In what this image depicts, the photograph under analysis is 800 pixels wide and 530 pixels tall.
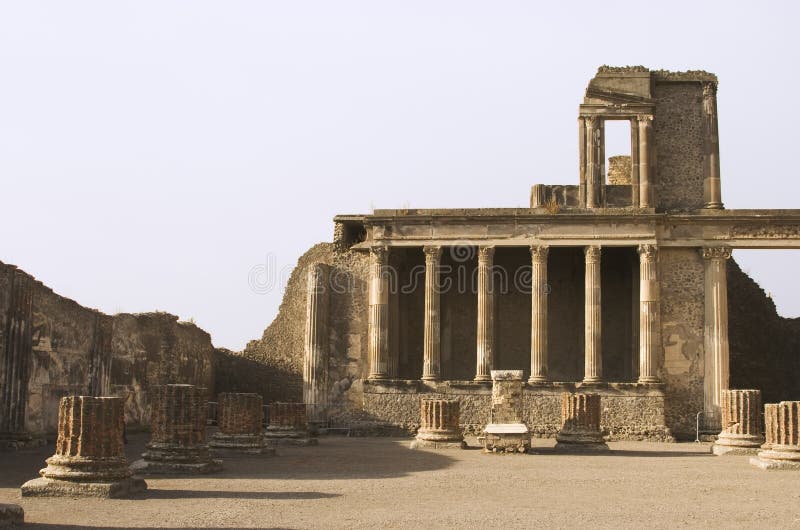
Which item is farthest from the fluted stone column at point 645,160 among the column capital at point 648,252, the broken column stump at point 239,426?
the broken column stump at point 239,426

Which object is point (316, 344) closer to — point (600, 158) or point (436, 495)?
point (600, 158)

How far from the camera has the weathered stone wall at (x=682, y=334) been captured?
1048 inches

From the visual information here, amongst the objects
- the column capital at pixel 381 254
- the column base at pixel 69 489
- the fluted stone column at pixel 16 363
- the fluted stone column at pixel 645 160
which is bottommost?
the column base at pixel 69 489

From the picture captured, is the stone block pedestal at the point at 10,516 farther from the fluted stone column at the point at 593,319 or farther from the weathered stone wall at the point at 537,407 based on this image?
the fluted stone column at the point at 593,319

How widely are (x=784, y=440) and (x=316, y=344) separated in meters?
14.2

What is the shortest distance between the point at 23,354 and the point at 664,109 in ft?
61.1

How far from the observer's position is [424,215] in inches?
1071

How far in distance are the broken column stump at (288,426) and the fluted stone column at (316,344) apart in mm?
5369

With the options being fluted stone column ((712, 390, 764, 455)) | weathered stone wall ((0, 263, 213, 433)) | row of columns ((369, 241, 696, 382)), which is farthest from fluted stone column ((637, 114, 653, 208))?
weathered stone wall ((0, 263, 213, 433))

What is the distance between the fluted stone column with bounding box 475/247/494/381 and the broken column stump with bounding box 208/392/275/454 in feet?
32.5

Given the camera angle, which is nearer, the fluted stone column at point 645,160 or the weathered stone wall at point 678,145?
the fluted stone column at point 645,160

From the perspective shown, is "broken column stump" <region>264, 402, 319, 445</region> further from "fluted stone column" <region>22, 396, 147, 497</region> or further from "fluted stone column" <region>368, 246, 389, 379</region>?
"fluted stone column" <region>22, 396, 147, 497</region>

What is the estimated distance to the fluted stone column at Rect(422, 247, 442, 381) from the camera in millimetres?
26750

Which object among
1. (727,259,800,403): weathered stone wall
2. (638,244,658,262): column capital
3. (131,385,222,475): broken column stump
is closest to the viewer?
(131,385,222,475): broken column stump
